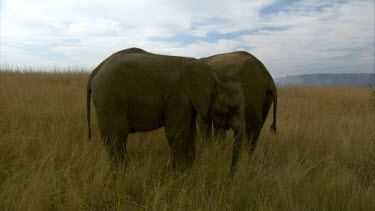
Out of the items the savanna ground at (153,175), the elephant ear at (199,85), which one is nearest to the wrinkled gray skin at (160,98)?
the elephant ear at (199,85)

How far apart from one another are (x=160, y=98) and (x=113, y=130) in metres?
0.60

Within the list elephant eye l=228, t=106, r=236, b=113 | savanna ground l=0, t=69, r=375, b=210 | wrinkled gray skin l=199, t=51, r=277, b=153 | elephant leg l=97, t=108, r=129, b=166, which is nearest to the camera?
savanna ground l=0, t=69, r=375, b=210

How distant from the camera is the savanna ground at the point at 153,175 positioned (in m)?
2.76

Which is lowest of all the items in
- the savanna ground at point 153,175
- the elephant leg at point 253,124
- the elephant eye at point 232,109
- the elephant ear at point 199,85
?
the savanna ground at point 153,175

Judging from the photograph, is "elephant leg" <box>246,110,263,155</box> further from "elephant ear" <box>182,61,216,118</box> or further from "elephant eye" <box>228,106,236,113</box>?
"elephant ear" <box>182,61,216,118</box>

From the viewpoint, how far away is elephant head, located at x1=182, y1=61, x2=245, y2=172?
339cm

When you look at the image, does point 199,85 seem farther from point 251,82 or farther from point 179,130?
point 251,82

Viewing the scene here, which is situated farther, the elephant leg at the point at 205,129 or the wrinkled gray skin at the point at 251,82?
the elephant leg at the point at 205,129

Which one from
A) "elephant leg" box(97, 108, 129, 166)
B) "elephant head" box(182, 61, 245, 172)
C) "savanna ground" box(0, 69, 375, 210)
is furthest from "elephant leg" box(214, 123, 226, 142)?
"elephant leg" box(97, 108, 129, 166)

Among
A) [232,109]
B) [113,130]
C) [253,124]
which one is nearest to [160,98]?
[113,130]

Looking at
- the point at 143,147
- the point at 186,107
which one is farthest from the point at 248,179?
the point at 143,147

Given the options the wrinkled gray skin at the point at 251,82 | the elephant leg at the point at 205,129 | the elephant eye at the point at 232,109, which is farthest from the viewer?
the elephant leg at the point at 205,129

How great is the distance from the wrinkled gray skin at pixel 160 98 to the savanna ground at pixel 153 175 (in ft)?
1.12

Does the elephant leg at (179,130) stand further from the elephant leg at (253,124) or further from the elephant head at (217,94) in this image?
the elephant leg at (253,124)
